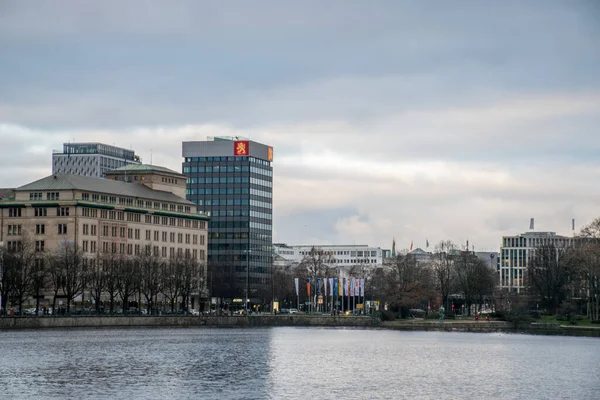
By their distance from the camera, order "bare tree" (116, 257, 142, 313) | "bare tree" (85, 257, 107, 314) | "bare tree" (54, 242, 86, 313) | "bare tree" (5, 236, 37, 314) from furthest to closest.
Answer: "bare tree" (116, 257, 142, 313) → "bare tree" (85, 257, 107, 314) → "bare tree" (54, 242, 86, 313) → "bare tree" (5, 236, 37, 314)

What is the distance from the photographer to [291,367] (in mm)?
104438

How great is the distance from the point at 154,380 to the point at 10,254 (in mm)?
102092

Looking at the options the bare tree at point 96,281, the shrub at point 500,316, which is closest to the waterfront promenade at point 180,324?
the shrub at point 500,316

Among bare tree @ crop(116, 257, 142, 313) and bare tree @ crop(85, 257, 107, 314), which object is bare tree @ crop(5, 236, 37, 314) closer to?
bare tree @ crop(85, 257, 107, 314)

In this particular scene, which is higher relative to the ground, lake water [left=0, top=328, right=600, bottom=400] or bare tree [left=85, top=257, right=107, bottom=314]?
bare tree [left=85, top=257, right=107, bottom=314]

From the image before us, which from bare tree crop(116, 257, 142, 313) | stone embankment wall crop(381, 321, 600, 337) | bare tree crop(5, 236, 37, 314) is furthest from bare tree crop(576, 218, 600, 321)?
bare tree crop(5, 236, 37, 314)

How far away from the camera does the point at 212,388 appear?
83.9 metres

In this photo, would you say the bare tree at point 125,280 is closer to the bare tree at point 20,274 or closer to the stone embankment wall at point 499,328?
the bare tree at point 20,274

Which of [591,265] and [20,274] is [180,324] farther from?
[591,265]

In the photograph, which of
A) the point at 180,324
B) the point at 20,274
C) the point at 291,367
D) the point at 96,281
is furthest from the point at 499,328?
the point at 291,367

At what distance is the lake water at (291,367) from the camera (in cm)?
8281

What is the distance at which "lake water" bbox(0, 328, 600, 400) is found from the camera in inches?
3260

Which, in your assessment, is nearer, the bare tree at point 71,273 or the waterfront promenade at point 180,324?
the waterfront promenade at point 180,324

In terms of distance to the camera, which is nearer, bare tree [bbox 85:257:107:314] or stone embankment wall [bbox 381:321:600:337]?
stone embankment wall [bbox 381:321:600:337]
